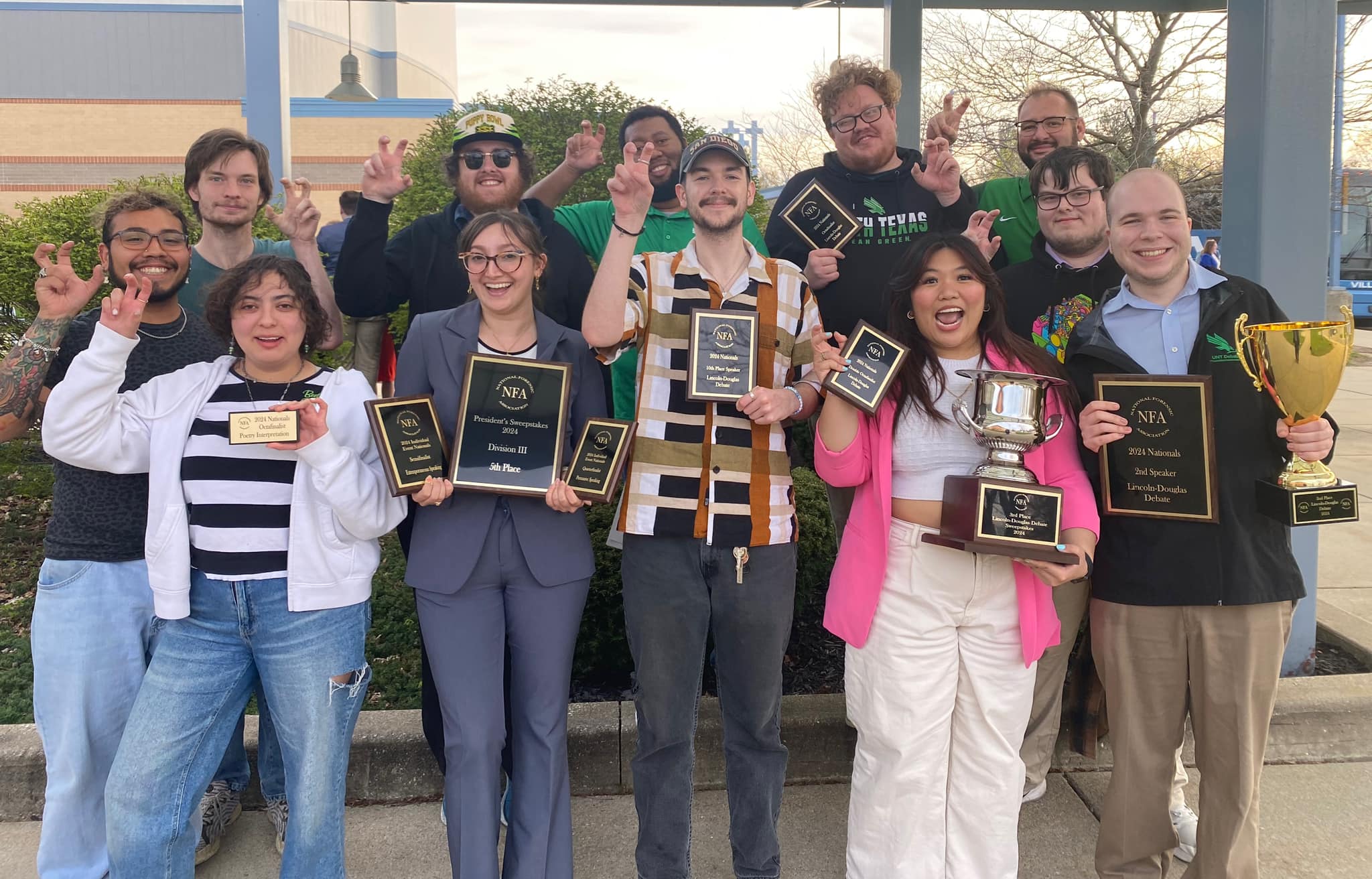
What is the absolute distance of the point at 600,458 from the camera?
2932 mm

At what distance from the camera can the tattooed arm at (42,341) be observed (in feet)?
9.42

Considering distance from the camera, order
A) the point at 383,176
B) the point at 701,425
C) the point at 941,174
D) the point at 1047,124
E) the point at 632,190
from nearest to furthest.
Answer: the point at 632,190
the point at 701,425
the point at 383,176
the point at 941,174
the point at 1047,124

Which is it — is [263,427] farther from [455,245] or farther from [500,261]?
[455,245]

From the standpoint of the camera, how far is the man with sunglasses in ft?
11.3

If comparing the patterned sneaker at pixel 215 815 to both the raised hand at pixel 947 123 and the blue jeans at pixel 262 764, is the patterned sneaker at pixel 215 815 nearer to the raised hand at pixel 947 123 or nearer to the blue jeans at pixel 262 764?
the blue jeans at pixel 262 764

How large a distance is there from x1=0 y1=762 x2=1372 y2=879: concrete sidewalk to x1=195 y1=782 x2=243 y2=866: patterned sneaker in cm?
5

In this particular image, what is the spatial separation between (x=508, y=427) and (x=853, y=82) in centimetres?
213

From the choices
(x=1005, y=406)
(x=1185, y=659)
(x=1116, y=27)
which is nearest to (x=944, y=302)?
(x=1005, y=406)

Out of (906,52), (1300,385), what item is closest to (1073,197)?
(1300,385)

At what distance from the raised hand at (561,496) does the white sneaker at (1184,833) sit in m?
2.42

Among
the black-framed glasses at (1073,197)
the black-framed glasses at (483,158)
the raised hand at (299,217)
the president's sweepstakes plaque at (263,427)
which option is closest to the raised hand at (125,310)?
the president's sweepstakes plaque at (263,427)

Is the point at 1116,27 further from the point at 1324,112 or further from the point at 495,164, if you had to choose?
the point at 495,164

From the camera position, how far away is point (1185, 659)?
3018 millimetres

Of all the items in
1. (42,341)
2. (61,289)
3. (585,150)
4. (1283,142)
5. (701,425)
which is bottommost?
(701,425)
